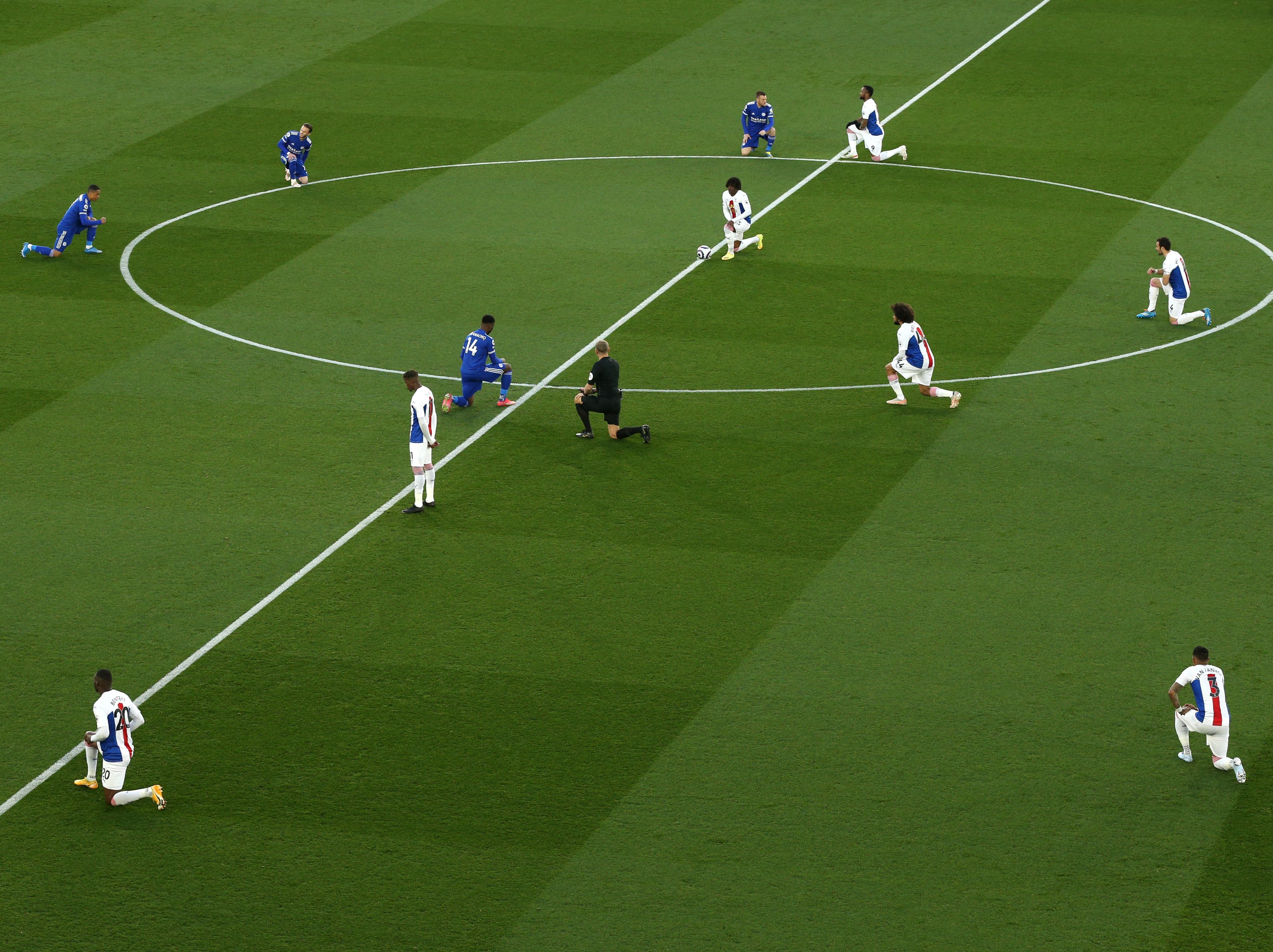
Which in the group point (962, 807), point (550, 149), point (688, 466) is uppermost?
point (550, 149)

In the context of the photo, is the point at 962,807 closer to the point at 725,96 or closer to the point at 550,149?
the point at 550,149

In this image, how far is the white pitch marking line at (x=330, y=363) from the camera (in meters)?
18.6

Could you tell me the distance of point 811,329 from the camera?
99.5ft

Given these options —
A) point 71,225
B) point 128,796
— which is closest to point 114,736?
point 128,796

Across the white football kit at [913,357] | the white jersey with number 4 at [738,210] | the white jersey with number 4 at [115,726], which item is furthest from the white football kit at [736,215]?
the white jersey with number 4 at [115,726]

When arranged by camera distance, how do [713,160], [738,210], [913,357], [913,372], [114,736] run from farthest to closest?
[713,160] → [738,210] → [913,372] → [913,357] → [114,736]

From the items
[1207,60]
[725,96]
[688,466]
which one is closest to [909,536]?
[688,466]

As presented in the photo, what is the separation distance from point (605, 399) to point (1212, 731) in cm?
1039

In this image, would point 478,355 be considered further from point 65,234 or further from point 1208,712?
point 1208,712

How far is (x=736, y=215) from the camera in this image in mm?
33094

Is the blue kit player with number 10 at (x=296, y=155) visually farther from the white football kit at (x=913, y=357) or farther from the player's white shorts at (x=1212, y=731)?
the player's white shorts at (x=1212, y=731)

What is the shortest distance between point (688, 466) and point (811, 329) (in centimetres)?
597

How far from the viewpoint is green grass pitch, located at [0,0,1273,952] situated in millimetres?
16781

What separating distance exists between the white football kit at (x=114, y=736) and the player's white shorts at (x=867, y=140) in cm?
2543
